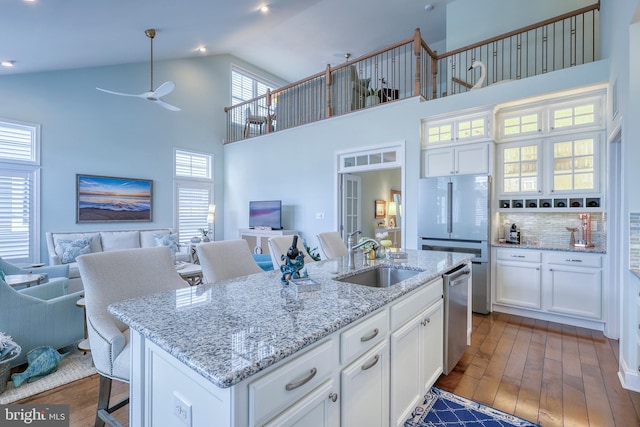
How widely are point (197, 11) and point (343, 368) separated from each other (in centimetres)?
510

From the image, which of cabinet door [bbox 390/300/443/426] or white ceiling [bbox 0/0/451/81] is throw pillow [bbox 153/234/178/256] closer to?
white ceiling [bbox 0/0/451/81]

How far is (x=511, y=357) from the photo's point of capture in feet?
9.38

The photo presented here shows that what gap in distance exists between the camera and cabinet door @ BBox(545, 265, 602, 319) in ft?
11.3

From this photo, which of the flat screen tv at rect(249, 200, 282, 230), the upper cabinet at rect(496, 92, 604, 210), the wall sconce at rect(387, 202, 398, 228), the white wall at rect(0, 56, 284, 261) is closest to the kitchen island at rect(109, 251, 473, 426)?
the upper cabinet at rect(496, 92, 604, 210)

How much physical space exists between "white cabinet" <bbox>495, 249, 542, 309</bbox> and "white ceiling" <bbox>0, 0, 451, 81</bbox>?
186 inches

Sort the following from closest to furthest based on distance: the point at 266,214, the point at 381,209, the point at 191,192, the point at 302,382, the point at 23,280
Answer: the point at 302,382, the point at 23,280, the point at 266,214, the point at 191,192, the point at 381,209

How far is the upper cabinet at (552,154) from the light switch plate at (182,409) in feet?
14.5

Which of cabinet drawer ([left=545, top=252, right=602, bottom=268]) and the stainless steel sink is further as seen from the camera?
cabinet drawer ([left=545, top=252, right=602, bottom=268])

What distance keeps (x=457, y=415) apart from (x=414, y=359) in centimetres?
59

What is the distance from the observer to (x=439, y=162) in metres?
4.51

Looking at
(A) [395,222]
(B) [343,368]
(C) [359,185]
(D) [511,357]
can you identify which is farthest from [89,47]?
(A) [395,222]

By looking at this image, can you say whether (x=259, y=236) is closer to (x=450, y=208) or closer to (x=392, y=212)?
(x=392, y=212)

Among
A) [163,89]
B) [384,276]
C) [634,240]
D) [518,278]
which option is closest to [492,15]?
[518,278]

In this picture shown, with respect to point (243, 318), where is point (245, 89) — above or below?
above
